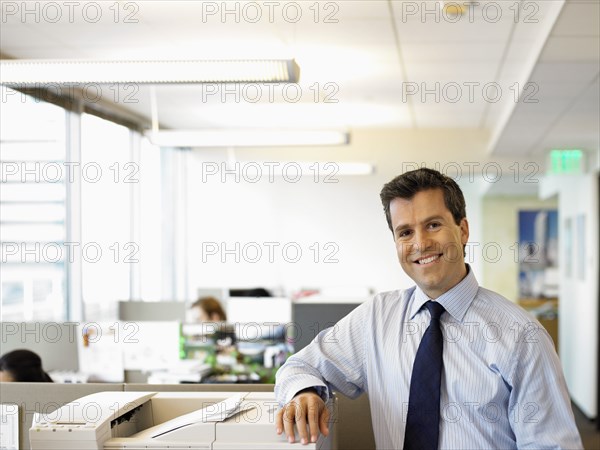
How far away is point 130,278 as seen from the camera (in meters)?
7.58

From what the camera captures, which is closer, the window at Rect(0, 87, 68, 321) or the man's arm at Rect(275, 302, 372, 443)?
the man's arm at Rect(275, 302, 372, 443)

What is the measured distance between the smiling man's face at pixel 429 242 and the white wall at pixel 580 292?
5.70 meters

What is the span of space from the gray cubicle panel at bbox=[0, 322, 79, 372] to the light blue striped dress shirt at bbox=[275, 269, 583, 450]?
3173 millimetres

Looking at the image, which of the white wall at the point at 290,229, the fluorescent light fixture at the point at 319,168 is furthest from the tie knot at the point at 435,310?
the white wall at the point at 290,229

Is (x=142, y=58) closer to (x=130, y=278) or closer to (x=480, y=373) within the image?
(x=480, y=373)

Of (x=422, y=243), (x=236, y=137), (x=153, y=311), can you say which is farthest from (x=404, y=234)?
(x=153, y=311)

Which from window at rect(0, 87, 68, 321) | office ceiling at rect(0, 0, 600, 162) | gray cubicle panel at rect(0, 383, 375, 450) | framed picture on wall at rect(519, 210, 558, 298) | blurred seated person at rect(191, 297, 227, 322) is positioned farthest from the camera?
framed picture on wall at rect(519, 210, 558, 298)

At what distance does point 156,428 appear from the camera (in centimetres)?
196

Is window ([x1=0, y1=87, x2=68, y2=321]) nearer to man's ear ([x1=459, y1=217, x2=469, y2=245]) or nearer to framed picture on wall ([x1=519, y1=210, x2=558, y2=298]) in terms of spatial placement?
man's ear ([x1=459, y1=217, x2=469, y2=245])

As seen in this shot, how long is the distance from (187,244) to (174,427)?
7530 millimetres

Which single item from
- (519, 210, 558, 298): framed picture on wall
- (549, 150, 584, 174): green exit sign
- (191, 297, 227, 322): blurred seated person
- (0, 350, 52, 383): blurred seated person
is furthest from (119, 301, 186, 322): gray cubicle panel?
(519, 210, 558, 298): framed picture on wall

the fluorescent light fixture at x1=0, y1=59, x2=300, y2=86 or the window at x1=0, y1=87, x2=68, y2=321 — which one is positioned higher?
the fluorescent light fixture at x1=0, y1=59, x2=300, y2=86

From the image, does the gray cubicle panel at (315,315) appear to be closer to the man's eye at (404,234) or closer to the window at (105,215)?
the man's eye at (404,234)

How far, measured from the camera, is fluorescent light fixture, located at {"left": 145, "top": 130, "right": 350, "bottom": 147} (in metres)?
5.68
